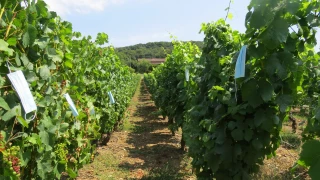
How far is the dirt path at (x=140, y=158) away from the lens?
5609 millimetres

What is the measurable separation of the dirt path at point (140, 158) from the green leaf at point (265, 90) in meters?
3.31

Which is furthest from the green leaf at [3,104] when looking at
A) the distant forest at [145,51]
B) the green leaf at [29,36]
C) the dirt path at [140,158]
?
the distant forest at [145,51]

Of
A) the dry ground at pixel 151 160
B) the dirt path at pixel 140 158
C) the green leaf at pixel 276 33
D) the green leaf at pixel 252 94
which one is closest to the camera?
the green leaf at pixel 276 33

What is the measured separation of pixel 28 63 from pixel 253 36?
1885mm

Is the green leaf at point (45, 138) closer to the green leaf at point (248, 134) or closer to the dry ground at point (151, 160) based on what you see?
the green leaf at point (248, 134)

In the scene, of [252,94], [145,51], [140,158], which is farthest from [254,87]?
[145,51]

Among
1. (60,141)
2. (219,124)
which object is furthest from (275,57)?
(60,141)

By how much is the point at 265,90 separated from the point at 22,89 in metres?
1.91

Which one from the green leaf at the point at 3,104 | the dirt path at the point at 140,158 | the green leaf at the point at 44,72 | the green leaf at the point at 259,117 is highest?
the green leaf at the point at 44,72

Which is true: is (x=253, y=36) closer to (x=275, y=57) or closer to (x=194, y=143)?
(x=275, y=57)

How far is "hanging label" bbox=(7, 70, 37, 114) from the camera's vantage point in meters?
1.90

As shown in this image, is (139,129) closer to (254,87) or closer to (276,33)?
(254,87)

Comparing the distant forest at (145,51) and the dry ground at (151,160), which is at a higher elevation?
the distant forest at (145,51)

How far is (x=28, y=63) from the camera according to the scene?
2207 mm
